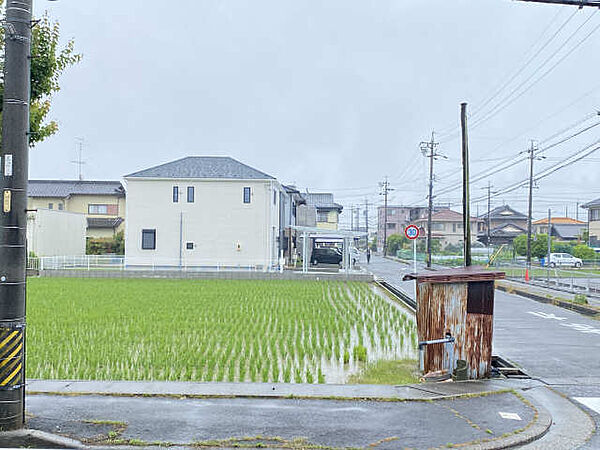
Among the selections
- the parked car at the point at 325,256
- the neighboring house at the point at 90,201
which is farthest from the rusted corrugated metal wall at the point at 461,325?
the neighboring house at the point at 90,201

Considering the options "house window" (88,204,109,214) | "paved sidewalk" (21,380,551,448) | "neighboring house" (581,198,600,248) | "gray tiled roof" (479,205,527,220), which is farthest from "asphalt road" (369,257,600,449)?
"gray tiled roof" (479,205,527,220)

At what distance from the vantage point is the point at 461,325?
9375mm

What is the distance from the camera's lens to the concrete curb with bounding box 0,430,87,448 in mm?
5887

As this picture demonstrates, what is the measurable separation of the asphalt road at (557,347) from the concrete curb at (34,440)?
4.96 metres

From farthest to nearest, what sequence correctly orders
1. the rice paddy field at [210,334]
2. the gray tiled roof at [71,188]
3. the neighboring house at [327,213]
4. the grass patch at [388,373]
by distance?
the neighboring house at [327,213] → the gray tiled roof at [71,188] → the rice paddy field at [210,334] → the grass patch at [388,373]

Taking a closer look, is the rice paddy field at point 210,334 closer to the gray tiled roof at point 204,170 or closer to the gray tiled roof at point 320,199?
the gray tiled roof at point 204,170

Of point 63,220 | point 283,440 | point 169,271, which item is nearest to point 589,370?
point 283,440

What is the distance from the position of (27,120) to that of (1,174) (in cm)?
59

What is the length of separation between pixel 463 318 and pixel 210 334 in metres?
6.13

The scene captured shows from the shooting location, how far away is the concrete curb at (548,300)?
20.5 m

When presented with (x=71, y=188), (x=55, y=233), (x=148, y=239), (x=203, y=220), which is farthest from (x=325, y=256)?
(x=71, y=188)

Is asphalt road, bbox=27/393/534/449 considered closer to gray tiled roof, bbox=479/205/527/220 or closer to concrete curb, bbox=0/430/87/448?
concrete curb, bbox=0/430/87/448

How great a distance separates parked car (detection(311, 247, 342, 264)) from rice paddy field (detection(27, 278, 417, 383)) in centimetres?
2068

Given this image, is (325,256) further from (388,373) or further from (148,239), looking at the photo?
(388,373)
